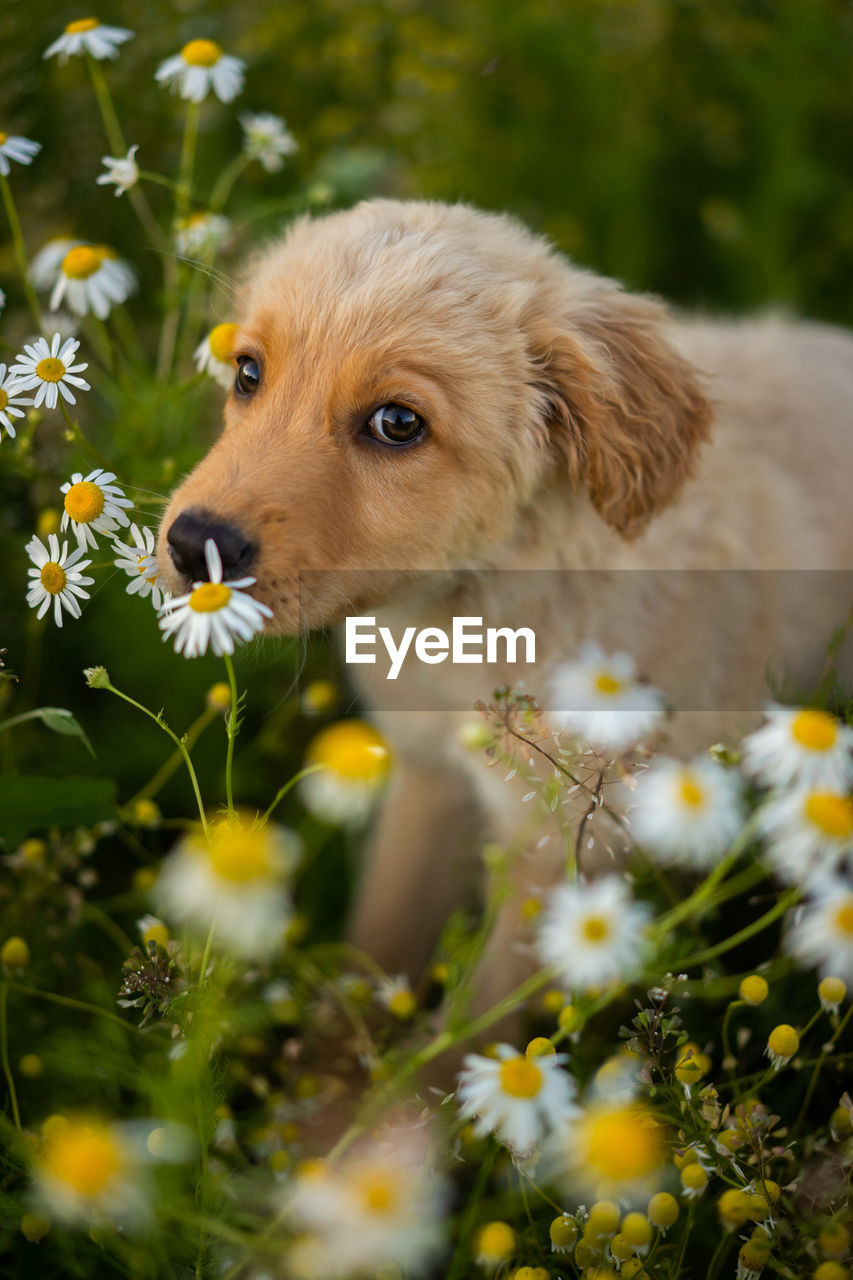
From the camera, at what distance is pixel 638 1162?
107 cm

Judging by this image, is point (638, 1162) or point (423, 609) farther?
point (423, 609)

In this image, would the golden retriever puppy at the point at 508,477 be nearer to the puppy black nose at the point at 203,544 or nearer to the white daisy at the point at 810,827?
the puppy black nose at the point at 203,544

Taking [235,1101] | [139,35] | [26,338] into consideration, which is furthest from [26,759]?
[139,35]

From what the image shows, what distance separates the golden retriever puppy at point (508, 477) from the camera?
6.28ft

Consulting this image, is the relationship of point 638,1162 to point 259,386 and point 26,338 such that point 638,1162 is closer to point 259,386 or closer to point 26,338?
point 259,386

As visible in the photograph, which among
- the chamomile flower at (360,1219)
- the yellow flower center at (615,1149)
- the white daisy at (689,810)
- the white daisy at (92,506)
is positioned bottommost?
the chamomile flower at (360,1219)

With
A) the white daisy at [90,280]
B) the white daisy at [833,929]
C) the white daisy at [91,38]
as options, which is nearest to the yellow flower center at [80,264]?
the white daisy at [90,280]

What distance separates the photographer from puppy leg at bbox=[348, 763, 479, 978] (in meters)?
3.02

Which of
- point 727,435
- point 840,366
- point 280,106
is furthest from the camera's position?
point 280,106

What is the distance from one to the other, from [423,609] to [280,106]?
2.68 metres

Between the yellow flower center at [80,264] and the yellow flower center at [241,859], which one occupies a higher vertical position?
the yellow flower center at [80,264]

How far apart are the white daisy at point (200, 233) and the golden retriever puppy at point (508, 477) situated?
0.47 ft

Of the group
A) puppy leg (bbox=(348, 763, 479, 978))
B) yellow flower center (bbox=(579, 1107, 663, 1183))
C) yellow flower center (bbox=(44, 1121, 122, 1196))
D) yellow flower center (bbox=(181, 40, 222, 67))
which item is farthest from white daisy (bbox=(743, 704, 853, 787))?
yellow flower center (bbox=(181, 40, 222, 67))

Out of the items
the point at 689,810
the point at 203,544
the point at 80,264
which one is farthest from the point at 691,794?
the point at 80,264
